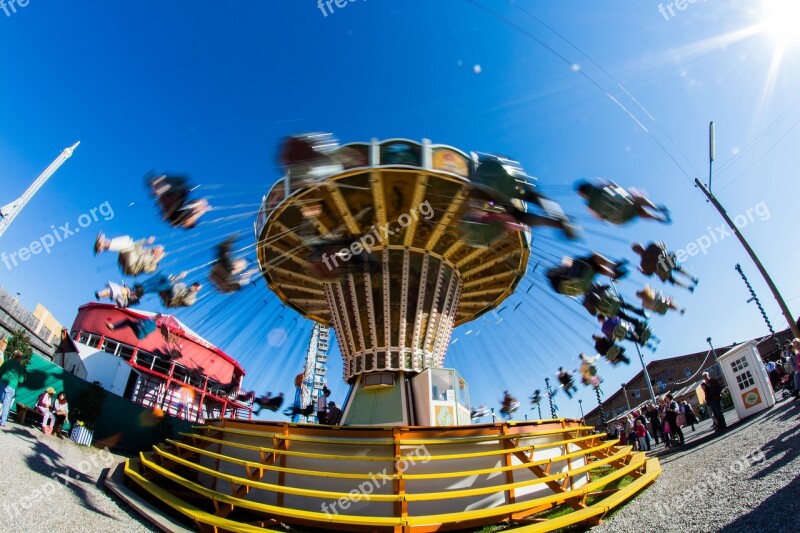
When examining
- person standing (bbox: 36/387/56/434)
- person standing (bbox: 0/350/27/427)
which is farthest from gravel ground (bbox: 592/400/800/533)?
person standing (bbox: 36/387/56/434)

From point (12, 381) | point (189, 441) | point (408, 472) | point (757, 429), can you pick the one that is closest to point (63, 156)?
point (12, 381)

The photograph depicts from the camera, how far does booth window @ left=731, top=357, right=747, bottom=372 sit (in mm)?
13367

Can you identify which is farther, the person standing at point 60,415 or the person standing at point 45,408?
the person standing at point 60,415

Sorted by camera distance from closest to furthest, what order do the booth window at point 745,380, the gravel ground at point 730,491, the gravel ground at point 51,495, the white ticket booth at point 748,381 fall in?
the gravel ground at point 730,491, the gravel ground at point 51,495, the white ticket booth at point 748,381, the booth window at point 745,380

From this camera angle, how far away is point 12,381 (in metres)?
10.5

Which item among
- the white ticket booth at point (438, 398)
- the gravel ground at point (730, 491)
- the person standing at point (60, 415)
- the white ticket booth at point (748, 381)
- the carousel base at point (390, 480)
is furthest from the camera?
the white ticket booth at point (748, 381)

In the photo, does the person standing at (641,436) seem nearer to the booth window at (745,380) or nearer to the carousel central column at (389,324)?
the booth window at (745,380)

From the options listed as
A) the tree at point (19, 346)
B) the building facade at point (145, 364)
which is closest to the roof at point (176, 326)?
the building facade at point (145, 364)

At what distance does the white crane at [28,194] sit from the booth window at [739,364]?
198ft

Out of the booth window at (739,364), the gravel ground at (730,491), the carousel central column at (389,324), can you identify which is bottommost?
the gravel ground at (730,491)

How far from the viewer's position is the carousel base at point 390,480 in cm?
671

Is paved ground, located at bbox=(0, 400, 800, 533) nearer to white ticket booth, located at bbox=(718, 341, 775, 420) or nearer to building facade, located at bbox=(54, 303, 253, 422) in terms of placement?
white ticket booth, located at bbox=(718, 341, 775, 420)

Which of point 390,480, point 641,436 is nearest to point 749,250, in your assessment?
point 641,436

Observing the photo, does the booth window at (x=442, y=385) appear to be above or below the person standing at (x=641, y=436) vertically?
above
